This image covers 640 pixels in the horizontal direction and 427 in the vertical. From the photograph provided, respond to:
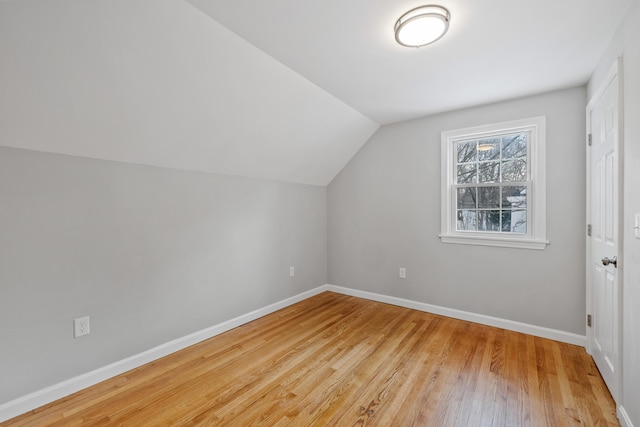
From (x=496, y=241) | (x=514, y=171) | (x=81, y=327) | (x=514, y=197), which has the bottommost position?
(x=81, y=327)

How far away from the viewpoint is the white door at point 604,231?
1.77 metres

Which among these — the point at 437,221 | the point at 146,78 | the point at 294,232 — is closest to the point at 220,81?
the point at 146,78

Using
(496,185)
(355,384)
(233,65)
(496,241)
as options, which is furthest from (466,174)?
(233,65)

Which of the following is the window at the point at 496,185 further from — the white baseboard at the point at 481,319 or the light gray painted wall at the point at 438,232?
the white baseboard at the point at 481,319

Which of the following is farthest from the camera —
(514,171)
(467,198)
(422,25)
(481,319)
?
(467,198)

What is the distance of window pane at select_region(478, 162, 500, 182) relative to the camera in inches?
122

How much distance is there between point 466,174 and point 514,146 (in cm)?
53

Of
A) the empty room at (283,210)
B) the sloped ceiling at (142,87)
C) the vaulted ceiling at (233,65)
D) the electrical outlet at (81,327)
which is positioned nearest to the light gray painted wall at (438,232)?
the empty room at (283,210)

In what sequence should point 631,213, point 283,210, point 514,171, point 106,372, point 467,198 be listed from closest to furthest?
point 631,213 → point 106,372 → point 514,171 → point 467,198 → point 283,210

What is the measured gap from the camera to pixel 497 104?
3016 mm

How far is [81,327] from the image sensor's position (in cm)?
200

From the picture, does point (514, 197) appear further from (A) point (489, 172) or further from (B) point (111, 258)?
(B) point (111, 258)

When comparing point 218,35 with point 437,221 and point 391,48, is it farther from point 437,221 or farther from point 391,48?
point 437,221

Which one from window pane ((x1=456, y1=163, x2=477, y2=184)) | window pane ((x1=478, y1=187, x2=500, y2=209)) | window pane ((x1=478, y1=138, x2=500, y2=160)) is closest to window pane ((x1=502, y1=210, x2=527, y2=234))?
window pane ((x1=478, y1=187, x2=500, y2=209))
